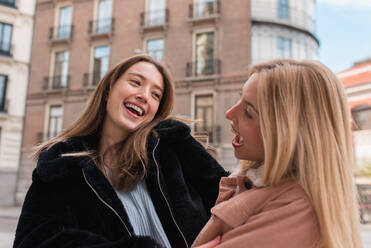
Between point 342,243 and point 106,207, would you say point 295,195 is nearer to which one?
point 342,243

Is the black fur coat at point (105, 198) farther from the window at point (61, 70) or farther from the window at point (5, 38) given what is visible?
the window at point (5, 38)

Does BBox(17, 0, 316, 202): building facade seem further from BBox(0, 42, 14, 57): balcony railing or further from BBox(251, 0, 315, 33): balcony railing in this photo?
BBox(0, 42, 14, 57): balcony railing

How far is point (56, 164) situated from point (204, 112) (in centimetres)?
1326

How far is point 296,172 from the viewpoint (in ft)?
3.48

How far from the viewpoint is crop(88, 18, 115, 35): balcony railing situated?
17156mm

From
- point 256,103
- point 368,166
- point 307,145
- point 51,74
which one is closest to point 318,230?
point 307,145

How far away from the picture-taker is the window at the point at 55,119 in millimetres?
17719

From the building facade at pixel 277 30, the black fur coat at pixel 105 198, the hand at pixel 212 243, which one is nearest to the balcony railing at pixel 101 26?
the building facade at pixel 277 30

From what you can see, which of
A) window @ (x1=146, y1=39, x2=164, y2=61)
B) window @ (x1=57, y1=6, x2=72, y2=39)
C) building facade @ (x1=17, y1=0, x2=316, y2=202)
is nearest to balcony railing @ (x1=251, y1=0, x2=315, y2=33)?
building facade @ (x1=17, y1=0, x2=316, y2=202)

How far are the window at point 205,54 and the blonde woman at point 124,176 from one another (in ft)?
43.3

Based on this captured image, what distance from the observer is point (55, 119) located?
17.9m

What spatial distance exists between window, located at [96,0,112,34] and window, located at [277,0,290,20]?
7.70 meters

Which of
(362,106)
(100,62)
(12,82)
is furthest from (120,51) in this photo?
(362,106)

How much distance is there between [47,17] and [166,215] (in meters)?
19.4
